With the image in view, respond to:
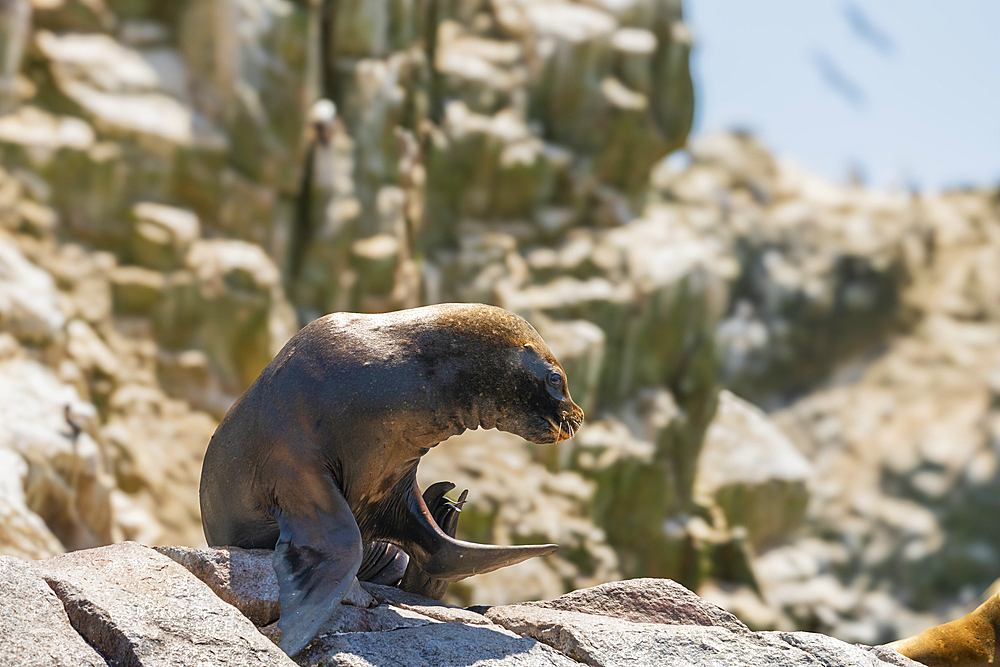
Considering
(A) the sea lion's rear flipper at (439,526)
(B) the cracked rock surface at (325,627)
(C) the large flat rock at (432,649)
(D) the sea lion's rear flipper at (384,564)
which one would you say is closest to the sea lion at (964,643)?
(B) the cracked rock surface at (325,627)

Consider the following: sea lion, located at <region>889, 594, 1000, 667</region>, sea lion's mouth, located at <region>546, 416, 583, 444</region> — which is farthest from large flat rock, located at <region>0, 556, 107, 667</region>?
sea lion, located at <region>889, 594, 1000, 667</region>

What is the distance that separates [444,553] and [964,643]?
1924mm

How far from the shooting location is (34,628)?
2.19 meters

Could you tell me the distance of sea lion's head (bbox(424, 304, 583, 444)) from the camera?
10.1 ft

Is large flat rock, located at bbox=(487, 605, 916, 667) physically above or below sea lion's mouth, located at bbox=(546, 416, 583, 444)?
below

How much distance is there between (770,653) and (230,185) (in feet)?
30.1

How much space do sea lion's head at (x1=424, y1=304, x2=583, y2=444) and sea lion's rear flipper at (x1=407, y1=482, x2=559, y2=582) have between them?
1.43 feet

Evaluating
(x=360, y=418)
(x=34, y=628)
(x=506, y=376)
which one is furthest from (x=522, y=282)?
(x=34, y=628)

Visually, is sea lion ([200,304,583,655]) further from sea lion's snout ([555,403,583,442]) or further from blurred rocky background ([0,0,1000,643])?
blurred rocky background ([0,0,1000,643])

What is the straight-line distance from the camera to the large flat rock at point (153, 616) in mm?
2213

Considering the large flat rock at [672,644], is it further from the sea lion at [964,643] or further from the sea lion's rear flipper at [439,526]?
the sea lion at [964,643]

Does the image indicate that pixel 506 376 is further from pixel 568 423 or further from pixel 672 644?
pixel 672 644

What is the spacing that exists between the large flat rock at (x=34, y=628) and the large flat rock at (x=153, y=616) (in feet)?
0.16

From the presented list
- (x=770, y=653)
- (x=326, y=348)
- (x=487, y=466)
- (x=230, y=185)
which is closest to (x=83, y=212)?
(x=230, y=185)
